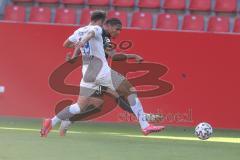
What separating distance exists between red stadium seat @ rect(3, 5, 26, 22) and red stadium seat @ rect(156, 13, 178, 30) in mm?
3155

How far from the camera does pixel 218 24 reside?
13562mm

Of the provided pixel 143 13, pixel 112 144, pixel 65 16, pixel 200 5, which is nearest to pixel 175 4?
pixel 200 5

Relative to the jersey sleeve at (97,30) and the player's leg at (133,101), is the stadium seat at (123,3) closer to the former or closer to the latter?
the player's leg at (133,101)

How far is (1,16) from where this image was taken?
14.8 metres

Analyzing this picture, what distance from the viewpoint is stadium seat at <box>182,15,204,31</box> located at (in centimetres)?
1357

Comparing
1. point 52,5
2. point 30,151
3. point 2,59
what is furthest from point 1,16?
point 30,151

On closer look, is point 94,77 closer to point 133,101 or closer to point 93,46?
point 93,46

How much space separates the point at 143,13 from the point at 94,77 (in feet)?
18.8

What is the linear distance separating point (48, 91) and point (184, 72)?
2495 mm

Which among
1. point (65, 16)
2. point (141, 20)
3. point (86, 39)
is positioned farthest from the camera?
point (65, 16)

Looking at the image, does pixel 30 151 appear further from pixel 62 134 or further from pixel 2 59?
pixel 2 59

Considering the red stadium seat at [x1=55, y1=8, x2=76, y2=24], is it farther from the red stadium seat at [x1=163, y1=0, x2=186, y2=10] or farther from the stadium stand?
the red stadium seat at [x1=163, y1=0, x2=186, y2=10]

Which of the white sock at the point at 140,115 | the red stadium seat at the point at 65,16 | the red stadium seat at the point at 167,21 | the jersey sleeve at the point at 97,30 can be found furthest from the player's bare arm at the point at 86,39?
the red stadium seat at the point at 65,16

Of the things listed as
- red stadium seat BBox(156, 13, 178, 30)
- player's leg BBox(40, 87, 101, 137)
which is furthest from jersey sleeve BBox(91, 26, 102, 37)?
red stadium seat BBox(156, 13, 178, 30)
